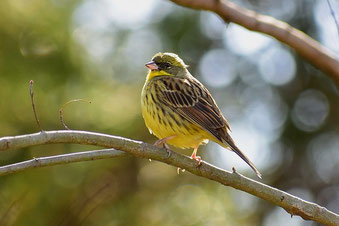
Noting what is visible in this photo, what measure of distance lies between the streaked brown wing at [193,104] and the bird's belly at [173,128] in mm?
84

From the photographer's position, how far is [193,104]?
20.0 ft

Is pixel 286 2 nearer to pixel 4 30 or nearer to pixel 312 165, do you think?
pixel 312 165

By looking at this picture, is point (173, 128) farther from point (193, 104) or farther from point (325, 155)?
point (325, 155)

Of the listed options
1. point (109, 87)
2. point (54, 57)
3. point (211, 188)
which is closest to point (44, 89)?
point (54, 57)

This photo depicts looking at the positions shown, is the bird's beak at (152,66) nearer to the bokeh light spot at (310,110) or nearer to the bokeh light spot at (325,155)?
the bokeh light spot at (310,110)

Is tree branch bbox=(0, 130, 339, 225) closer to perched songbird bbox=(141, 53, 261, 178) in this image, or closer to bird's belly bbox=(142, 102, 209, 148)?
perched songbird bbox=(141, 53, 261, 178)

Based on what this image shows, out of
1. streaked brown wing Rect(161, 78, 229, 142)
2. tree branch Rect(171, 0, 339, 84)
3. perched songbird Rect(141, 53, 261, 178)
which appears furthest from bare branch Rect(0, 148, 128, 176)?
tree branch Rect(171, 0, 339, 84)

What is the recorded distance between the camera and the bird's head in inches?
252

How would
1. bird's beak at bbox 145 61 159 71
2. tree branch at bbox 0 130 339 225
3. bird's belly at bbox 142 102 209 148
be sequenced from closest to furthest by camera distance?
tree branch at bbox 0 130 339 225, bird's belly at bbox 142 102 209 148, bird's beak at bbox 145 61 159 71

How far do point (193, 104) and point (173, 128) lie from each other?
0.52 metres

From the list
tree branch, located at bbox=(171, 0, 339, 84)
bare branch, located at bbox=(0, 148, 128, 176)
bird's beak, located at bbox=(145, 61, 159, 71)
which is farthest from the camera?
bird's beak, located at bbox=(145, 61, 159, 71)

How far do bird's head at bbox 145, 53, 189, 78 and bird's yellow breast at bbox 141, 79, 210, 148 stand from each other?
1.80 feet

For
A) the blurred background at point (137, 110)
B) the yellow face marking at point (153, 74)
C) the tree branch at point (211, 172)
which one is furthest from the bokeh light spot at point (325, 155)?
the tree branch at point (211, 172)

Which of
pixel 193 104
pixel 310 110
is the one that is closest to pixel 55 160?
pixel 193 104
